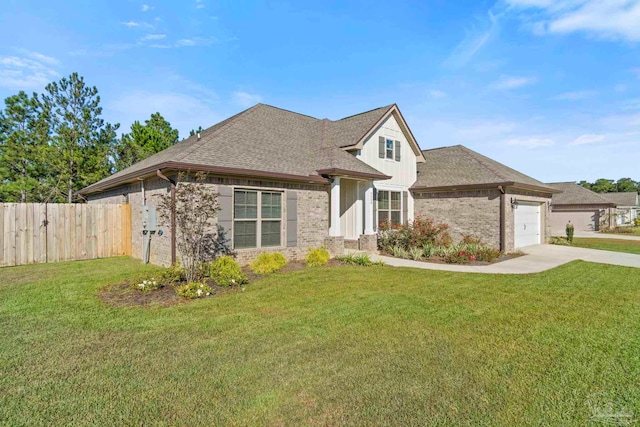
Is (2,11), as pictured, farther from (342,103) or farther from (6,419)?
(342,103)

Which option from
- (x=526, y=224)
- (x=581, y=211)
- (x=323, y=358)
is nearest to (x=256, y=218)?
(x=323, y=358)

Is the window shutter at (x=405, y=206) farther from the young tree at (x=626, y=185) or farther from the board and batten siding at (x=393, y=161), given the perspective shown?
the young tree at (x=626, y=185)

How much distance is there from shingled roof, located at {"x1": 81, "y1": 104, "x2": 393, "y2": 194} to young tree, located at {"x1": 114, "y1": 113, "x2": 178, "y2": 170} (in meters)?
11.5

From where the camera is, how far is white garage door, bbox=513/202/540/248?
15173 mm

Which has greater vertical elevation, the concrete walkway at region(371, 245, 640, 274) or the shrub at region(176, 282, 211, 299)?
the shrub at region(176, 282, 211, 299)

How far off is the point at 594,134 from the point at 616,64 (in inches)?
338

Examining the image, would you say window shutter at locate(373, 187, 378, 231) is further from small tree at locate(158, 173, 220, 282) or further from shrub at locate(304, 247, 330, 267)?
small tree at locate(158, 173, 220, 282)

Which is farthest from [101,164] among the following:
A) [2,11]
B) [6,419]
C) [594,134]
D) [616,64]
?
[594,134]

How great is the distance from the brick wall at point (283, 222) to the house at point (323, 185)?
4 centimetres

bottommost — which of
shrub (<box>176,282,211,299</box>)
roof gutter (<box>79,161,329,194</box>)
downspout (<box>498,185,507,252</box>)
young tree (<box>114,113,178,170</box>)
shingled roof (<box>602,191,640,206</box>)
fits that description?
shrub (<box>176,282,211,299</box>)

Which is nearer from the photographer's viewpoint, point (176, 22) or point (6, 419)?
point (6, 419)

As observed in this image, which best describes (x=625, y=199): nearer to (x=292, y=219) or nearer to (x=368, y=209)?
(x=368, y=209)

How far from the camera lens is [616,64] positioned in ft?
39.0

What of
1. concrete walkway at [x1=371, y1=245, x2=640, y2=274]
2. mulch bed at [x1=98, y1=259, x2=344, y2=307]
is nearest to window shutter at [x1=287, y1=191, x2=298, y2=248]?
concrete walkway at [x1=371, y1=245, x2=640, y2=274]
